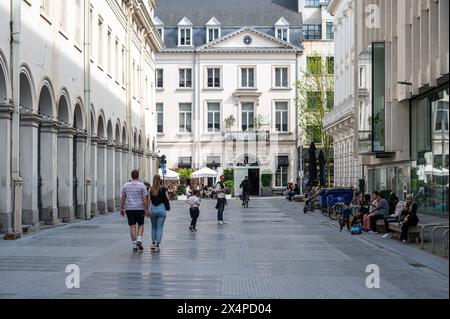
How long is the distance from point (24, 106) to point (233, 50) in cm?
5168

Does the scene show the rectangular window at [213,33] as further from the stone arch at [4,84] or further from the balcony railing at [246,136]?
the stone arch at [4,84]

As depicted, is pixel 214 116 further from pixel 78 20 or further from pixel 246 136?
pixel 78 20

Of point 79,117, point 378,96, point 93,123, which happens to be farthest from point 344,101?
point 79,117

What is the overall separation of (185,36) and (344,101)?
32.1 metres

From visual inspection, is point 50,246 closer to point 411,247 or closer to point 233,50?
point 411,247

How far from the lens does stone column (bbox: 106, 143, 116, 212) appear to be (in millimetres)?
36562

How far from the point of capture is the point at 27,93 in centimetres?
2234

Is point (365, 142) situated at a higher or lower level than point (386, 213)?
higher

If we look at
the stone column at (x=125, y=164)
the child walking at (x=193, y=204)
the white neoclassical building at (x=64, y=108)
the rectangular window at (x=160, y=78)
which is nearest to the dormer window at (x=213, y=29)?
the rectangular window at (x=160, y=78)

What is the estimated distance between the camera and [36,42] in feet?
75.2

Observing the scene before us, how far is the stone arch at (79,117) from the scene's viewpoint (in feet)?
96.1

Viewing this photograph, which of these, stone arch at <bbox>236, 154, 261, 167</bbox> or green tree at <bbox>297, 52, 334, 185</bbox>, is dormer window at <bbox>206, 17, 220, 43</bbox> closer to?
green tree at <bbox>297, 52, 334, 185</bbox>

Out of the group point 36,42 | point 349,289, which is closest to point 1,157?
point 36,42

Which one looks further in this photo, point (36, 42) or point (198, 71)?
point (198, 71)
